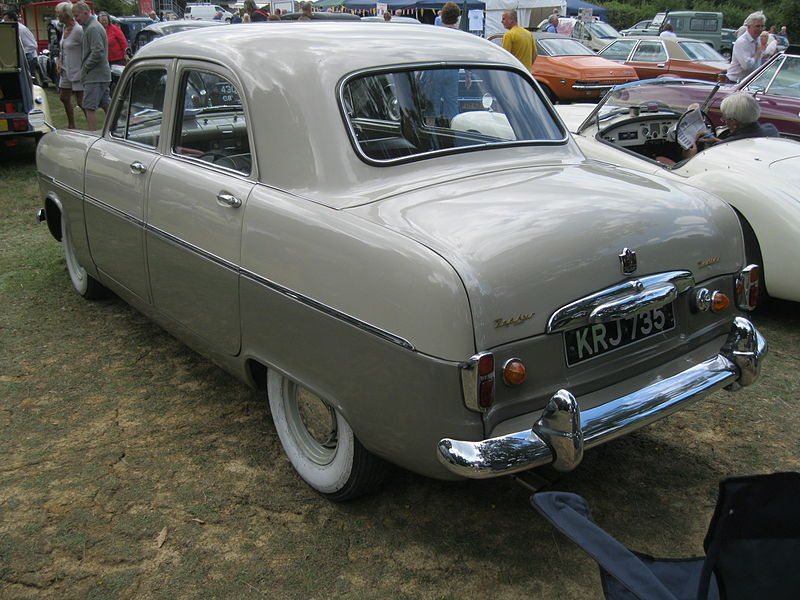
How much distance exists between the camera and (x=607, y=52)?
18672 millimetres

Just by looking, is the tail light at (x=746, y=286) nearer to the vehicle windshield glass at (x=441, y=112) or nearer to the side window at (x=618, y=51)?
the vehicle windshield glass at (x=441, y=112)

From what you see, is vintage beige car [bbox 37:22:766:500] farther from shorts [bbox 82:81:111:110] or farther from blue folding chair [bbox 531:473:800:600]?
shorts [bbox 82:81:111:110]

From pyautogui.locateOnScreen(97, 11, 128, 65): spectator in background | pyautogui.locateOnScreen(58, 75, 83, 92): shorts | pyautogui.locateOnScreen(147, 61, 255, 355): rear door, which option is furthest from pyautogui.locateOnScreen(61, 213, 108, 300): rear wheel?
pyautogui.locateOnScreen(97, 11, 128, 65): spectator in background

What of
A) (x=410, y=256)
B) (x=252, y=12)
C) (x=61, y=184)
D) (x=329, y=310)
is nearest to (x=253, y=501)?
(x=329, y=310)

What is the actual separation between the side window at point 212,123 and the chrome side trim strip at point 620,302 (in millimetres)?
1493

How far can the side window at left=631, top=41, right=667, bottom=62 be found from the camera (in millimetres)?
17266

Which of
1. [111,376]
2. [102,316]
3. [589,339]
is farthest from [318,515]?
[102,316]

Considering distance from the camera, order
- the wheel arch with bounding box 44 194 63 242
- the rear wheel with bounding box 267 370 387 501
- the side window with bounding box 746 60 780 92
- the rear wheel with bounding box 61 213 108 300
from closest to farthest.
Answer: the rear wheel with bounding box 267 370 387 501 < the wheel arch with bounding box 44 194 63 242 < the rear wheel with bounding box 61 213 108 300 < the side window with bounding box 746 60 780 92

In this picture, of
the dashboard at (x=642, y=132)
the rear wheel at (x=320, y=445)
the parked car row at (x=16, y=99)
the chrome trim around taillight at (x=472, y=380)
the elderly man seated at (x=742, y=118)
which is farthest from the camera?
the parked car row at (x=16, y=99)

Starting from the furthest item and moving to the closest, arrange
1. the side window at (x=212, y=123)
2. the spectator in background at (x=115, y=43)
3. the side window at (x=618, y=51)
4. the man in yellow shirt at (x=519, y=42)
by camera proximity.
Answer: the side window at (x=618, y=51), the spectator in background at (x=115, y=43), the man in yellow shirt at (x=519, y=42), the side window at (x=212, y=123)

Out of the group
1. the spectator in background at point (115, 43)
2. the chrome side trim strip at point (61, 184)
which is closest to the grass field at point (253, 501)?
the chrome side trim strip at point (61, 184)

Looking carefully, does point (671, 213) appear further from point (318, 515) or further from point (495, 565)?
point (318, 515)

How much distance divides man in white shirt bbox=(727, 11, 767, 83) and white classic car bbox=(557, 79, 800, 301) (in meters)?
5.68

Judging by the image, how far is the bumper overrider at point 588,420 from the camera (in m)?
2.34
